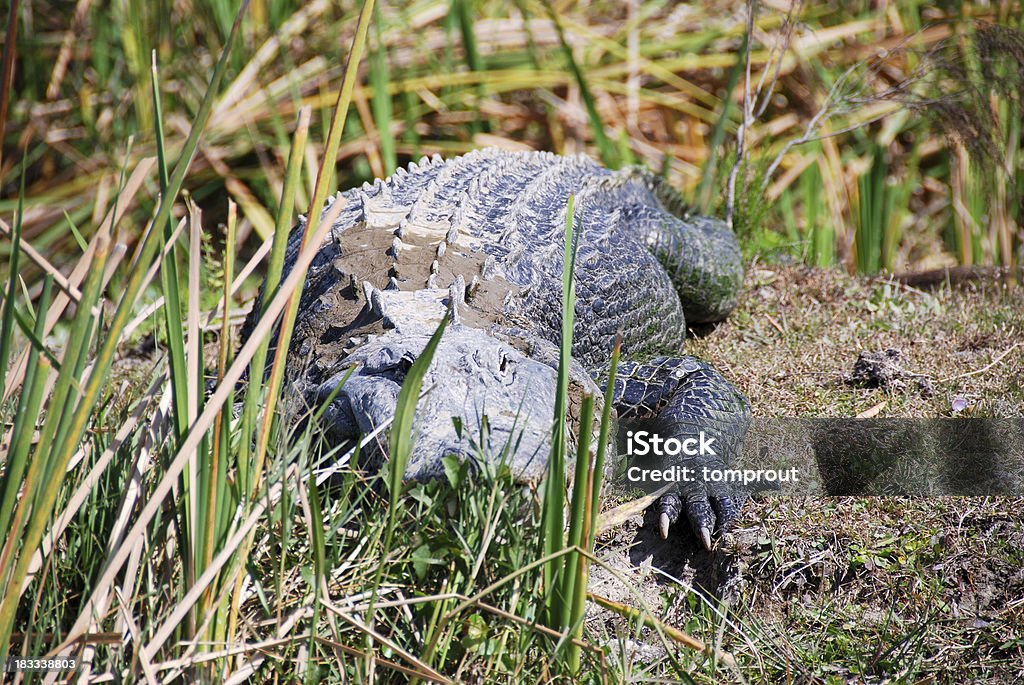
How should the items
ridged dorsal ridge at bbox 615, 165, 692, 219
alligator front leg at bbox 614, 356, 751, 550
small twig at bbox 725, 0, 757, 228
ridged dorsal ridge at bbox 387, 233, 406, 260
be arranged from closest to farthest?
alligator front leg at bbox 614, 356, 751, 550
ridged dorsal ridge at bbox 387, 233, 406, 260
ridged dorsal ridge at bbox 615, 165, 692, 219
small twig at bbox 725, 0, 757, 228

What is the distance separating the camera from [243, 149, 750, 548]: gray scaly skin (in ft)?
6.93

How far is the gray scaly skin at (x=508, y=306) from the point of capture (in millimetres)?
2113

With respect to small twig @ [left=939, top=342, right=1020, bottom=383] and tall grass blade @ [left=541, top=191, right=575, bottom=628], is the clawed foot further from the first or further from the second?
small twig @ [left=939, top=342, right=1020, bottom=383]

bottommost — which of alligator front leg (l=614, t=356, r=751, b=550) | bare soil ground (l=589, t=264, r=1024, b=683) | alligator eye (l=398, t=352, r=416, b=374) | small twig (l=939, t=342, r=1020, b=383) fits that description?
bare soil ground (l=589, t=264, r=1024, b=683)

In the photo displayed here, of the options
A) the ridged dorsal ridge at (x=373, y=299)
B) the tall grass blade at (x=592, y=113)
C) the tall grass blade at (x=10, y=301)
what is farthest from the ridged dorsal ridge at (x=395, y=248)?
the tall grass blade at (x=592, y=113)

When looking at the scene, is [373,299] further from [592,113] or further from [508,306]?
[592,113]

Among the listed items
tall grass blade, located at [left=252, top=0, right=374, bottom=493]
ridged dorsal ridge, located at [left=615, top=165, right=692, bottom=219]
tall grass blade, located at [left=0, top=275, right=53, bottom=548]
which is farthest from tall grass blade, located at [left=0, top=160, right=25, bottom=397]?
ridged dorsal ridge, located at [left=615, top=165, right=692, bottom=219]

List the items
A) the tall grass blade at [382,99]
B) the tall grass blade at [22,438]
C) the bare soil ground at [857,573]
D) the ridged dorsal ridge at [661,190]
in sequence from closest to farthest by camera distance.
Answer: the tall grass blade at [22,438] < the bare soil ground at [857,573] < the ridged dorsal ridge at [661,190] < the tall grass blade at [382,99]

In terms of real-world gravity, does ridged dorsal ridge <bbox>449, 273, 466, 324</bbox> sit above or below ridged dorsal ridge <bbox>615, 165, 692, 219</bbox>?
below

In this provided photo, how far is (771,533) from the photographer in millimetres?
2125

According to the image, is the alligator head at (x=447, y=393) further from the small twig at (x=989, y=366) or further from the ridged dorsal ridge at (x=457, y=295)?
the small twig at (x=989, y=366)

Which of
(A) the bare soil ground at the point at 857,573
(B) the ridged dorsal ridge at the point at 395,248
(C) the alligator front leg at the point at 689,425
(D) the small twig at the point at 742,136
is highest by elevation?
(D) the small twig at the point at 742,136

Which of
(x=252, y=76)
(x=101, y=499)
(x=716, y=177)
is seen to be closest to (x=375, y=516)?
(x=101, y=499)

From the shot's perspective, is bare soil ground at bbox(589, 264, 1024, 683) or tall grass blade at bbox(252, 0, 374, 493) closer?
tall grass blade at bbox(252, 0, 374, 493)
